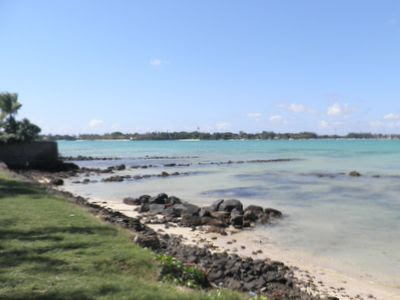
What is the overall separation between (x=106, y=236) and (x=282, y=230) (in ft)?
29.7

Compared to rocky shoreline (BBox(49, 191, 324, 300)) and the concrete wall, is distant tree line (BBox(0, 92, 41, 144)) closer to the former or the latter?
the concrete wall

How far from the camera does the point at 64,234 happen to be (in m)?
9.73

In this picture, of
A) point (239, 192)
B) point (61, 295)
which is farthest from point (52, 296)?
point (239, 192)

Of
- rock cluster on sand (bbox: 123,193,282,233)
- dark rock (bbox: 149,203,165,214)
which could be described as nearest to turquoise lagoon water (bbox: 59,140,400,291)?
rock cluster on sand (bbox: 123,193,282,233)

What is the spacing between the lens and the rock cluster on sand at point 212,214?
1828cm

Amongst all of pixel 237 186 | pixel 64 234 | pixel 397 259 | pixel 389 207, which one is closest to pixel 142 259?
pixel 64 234

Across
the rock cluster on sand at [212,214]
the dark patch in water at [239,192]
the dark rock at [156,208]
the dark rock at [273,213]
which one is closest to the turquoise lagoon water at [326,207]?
the dark patch in water at [239,192]

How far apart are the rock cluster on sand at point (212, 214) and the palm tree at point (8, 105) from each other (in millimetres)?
29581

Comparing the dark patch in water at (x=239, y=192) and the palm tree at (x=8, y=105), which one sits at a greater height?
the palm tree at (x=8, y=105)

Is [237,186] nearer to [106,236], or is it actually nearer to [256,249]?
[256,249]

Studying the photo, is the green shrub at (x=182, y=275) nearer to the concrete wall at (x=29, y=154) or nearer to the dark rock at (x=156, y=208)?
the dark rock at (x=156, y=208)

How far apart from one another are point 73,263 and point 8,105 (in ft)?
143

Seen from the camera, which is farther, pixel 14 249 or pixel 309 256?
pixel 309 256

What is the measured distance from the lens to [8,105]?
46.9m
